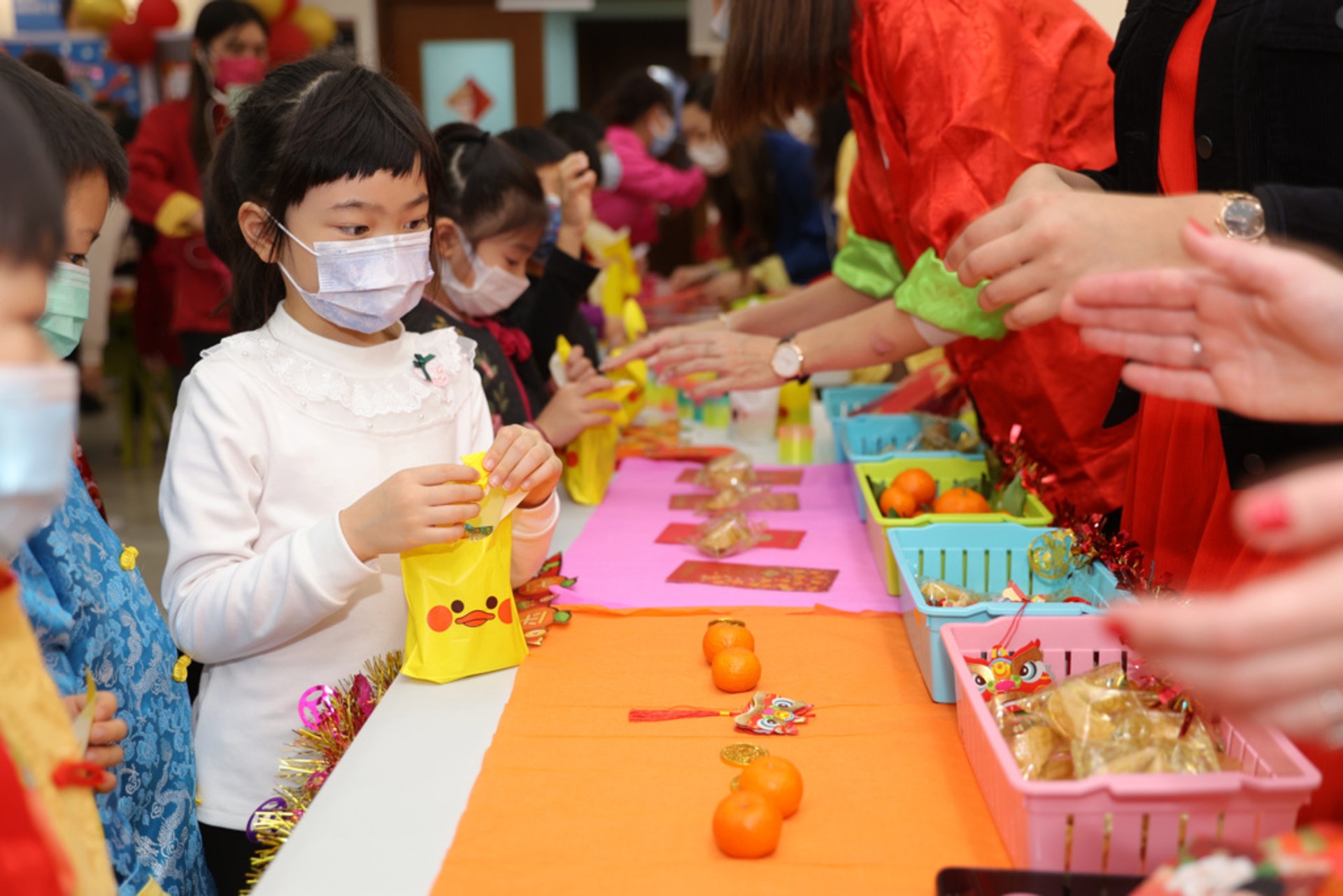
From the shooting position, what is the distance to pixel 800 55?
2027 millimetres

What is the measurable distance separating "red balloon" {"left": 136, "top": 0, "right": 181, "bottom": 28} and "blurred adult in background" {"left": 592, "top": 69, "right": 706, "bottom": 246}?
2.49m

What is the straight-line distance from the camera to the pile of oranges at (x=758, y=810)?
0.95m

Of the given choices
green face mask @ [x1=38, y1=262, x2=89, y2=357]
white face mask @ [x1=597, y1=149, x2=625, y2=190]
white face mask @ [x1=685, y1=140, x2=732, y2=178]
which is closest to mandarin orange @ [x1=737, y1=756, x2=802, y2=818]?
green face mask @ [x1=38, y1=262, x2=89, y2=357]

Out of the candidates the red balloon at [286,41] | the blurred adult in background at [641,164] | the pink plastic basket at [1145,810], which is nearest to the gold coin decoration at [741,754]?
the pink plastic basket at [1145,810]

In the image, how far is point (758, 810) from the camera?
96 cm

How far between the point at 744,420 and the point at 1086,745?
190 cm

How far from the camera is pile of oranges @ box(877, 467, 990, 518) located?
1774 mm

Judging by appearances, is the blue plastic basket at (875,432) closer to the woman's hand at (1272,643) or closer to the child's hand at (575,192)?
the child's hand at (575,192)

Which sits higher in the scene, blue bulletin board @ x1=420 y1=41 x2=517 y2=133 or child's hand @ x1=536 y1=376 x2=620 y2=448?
blue bulletin board @ x1=420 y1=41 x2=517 y2=133

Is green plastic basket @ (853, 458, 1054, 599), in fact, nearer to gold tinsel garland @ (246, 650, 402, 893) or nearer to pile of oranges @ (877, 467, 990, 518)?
pile of oranges @ (877, 467, 990, 518)

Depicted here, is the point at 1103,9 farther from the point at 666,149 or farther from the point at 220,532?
the point at 666,149

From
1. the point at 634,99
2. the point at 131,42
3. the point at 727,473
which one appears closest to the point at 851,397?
the point at 727,473

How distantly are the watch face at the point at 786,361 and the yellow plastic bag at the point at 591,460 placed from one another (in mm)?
324

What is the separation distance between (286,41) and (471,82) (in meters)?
3.48
